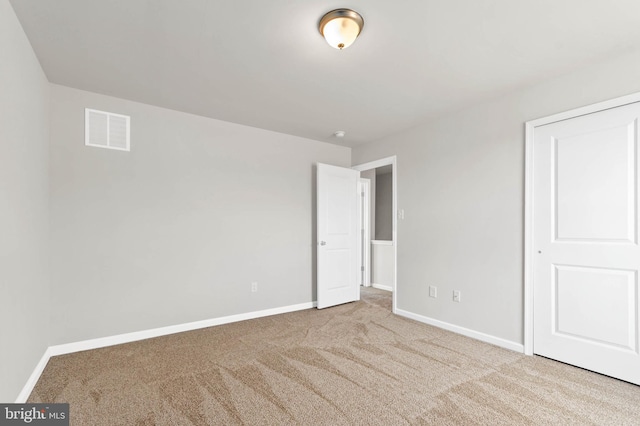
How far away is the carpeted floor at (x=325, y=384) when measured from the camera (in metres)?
1.92

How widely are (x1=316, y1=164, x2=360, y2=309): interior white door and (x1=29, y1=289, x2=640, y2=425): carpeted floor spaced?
1252mm

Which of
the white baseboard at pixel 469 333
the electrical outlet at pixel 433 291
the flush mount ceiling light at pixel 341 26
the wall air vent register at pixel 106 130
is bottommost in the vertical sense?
the white baseboard at pixel 469 333

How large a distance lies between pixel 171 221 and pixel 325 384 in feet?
7.64

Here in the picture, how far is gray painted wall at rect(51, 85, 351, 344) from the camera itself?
9.64ft

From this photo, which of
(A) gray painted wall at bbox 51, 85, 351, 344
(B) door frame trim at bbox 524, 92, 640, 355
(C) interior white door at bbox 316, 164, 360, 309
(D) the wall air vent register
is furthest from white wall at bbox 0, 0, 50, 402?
(B) door frame trim at bbox 524, 92, 640, 355

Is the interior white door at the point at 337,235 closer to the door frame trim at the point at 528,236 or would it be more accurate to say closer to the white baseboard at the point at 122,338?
the white baseboard at the point at 122,338

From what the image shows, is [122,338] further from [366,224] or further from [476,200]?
[366,224]

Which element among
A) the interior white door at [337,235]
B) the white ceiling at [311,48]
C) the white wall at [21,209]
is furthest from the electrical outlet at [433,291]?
the white wall at [21,209]

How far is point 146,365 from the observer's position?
261 cm

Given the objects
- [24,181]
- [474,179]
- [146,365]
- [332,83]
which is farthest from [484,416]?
[24,181]

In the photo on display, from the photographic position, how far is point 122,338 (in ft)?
10.3

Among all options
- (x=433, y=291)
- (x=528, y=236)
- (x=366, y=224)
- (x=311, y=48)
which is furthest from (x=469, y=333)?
(x=311, y=48)

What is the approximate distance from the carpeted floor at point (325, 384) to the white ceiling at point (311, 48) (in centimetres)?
242

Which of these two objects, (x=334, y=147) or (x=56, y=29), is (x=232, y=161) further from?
(x=56, y=29)
